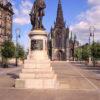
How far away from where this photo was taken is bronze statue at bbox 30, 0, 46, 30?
26.1 meters

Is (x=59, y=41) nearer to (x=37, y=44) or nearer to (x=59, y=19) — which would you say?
(x=59, y=19)

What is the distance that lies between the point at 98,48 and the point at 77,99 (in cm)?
6842

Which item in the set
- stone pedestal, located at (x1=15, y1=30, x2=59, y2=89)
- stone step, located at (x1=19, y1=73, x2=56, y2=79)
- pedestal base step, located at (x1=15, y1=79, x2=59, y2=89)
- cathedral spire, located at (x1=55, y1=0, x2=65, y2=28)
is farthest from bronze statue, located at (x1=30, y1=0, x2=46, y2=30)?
cathedral spire, located at (x1=55, y1=0, x2=65, y2=28)

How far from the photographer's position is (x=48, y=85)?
23500 mm

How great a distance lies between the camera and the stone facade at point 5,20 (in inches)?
4690

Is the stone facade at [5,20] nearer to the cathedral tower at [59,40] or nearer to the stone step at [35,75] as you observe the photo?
the cathedral tower at [59,40]

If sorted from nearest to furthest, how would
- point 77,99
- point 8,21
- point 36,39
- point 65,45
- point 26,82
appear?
point 77,99 → point 26,82 → point 36,39 → point 8,21 → point 65,45

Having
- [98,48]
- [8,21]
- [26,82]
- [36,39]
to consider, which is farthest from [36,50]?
[8,21]

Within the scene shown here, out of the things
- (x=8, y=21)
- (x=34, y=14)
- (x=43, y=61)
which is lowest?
(x=43, y=61)

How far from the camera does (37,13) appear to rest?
26359mm

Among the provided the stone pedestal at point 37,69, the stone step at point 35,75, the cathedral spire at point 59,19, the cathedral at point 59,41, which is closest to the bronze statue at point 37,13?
the stone pedestal at point 37,69

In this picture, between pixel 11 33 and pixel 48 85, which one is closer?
pixel 48 85

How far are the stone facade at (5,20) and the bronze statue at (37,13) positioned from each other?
90289mm

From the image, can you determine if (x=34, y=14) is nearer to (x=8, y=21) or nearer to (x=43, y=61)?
(x=43, y=61)
